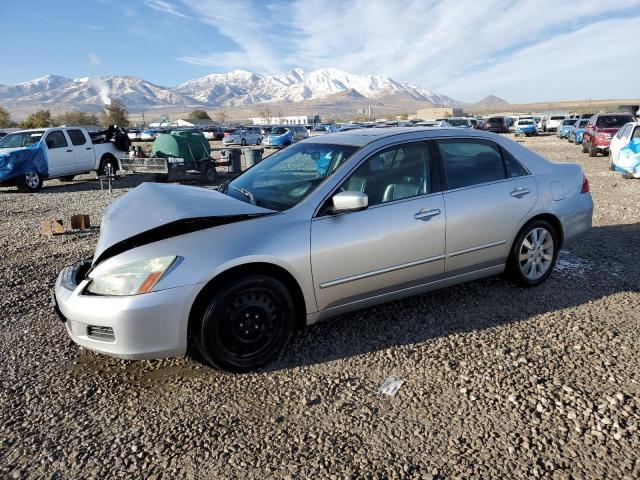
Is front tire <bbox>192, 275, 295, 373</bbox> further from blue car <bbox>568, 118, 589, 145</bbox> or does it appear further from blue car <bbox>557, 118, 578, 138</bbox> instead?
blue car <bbox>557, 118, 578, 138</bbox>

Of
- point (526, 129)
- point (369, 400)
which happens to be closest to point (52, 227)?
point (369, 400)

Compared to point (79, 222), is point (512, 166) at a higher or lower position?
higher

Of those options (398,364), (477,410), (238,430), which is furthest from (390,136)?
(238,430)

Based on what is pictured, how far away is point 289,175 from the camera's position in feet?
12.9

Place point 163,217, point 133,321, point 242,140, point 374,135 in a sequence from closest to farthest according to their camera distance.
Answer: point 133,321
point 163,217
point 374,135
point 242,140

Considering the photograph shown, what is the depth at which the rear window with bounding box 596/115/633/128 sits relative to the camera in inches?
723

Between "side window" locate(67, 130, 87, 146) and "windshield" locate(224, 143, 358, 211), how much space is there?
39.5 feet

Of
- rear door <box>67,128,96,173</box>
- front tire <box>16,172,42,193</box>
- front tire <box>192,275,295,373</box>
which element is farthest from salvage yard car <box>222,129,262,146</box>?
front tire <box>192,275,295,373</box>

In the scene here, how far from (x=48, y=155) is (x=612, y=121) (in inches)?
792

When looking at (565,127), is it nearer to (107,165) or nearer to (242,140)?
(242,140)

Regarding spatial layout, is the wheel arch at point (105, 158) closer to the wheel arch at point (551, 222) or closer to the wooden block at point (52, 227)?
the wooden block at point (52, 227)

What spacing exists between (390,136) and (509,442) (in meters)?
2.43

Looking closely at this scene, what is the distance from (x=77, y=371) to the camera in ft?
11.0

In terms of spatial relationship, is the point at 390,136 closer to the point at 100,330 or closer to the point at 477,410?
the point at 477,410
